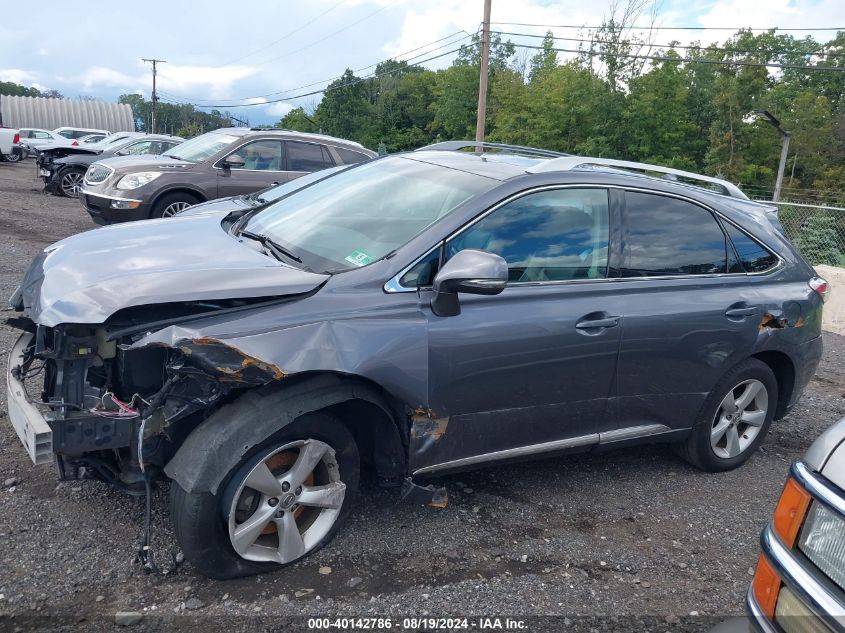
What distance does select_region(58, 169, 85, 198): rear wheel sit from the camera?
15.9 metres

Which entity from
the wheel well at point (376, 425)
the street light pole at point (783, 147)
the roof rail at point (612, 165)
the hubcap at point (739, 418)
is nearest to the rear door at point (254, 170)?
the roof rail at point (612, 165)

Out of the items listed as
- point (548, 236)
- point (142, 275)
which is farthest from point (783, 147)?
point (142, 275)

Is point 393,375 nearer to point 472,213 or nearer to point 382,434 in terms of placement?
point 382,434

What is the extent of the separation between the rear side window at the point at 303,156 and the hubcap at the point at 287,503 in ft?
26.0

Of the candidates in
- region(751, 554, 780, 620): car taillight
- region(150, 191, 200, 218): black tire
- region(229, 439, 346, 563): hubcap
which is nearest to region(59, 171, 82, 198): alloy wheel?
region(150, 191, 200, 218): black tire

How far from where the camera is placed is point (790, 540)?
1.96 m

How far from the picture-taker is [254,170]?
10086 millimetres

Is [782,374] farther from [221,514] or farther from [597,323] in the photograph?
[221,514]

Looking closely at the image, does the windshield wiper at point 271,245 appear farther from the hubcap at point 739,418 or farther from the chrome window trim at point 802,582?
the hubcap at point 739,418

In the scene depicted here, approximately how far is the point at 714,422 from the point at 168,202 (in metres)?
7.73

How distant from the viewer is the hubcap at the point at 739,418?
4227 mm

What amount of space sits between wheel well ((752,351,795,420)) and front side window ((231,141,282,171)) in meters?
7.64

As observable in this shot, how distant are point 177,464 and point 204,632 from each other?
63cm

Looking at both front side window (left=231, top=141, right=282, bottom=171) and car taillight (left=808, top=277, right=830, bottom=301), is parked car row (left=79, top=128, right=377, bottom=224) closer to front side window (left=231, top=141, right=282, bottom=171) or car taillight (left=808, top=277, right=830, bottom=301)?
front side window (left=231, top=141, right=282, bottom=171)
